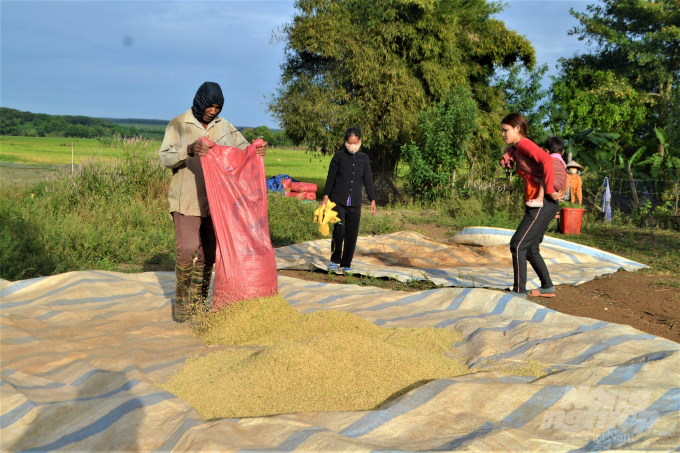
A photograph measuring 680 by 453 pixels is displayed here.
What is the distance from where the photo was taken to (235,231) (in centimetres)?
333

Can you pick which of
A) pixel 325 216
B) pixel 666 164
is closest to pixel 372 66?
pixel 666 164

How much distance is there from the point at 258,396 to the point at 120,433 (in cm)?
61

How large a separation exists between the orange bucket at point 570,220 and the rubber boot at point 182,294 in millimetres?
7301

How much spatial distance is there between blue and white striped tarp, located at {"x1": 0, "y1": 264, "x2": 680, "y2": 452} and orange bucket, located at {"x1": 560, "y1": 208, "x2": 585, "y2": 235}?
5667 mm

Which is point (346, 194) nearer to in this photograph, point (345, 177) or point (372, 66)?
point (345, 177)

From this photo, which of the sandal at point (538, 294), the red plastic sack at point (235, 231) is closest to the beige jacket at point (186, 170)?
the red plastic sack at point (235, 231)

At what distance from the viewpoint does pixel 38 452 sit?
Answer: 5.79ft

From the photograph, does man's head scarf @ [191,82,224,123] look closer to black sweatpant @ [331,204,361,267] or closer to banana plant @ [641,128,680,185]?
black sweatpant @ [331,204,361,267]

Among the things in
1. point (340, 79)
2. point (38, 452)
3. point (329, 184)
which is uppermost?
point (340, 79)

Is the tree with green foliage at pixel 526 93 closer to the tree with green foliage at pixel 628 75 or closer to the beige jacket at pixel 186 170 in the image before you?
the tree with green foliage at pixel 628 75

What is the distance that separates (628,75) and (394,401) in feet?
81.6

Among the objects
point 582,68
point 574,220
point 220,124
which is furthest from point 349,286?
point 582,68

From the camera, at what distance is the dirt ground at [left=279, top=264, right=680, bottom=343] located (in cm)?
412

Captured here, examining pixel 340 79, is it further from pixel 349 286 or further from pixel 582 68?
pixel 582 68
